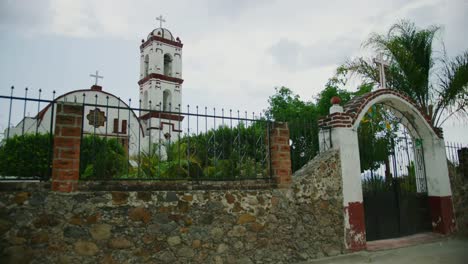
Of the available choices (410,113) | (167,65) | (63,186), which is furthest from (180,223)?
(167,65)

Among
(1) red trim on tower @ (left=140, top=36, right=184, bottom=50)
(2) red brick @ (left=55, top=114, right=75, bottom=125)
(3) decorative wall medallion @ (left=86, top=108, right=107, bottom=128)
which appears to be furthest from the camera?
(1) red trim on tower @ (left=140, top=36, right=184, bottom=50)

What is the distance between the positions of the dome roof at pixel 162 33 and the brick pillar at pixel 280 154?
731 inches

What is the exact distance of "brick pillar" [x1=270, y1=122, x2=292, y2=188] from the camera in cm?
540

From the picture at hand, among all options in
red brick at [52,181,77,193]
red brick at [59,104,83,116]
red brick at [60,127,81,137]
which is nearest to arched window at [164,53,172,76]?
red brick at [59,104,83,116]

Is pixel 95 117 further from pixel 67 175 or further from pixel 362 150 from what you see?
pixel 362 150

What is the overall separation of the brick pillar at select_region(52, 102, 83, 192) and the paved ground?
3807mm

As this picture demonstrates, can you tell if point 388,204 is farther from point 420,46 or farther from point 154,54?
point 154,54

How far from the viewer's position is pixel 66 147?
3893mm

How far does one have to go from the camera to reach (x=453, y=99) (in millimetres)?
8602

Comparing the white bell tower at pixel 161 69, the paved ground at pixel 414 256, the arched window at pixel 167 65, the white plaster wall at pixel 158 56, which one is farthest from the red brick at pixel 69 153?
the arched window at pixel 167 65

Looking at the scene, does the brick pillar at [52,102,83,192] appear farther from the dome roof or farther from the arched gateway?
the dome roof

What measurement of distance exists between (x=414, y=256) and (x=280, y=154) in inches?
117

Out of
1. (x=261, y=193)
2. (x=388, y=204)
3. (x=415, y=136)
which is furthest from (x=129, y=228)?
(x=415, y=136)

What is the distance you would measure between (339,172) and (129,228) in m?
3.79
